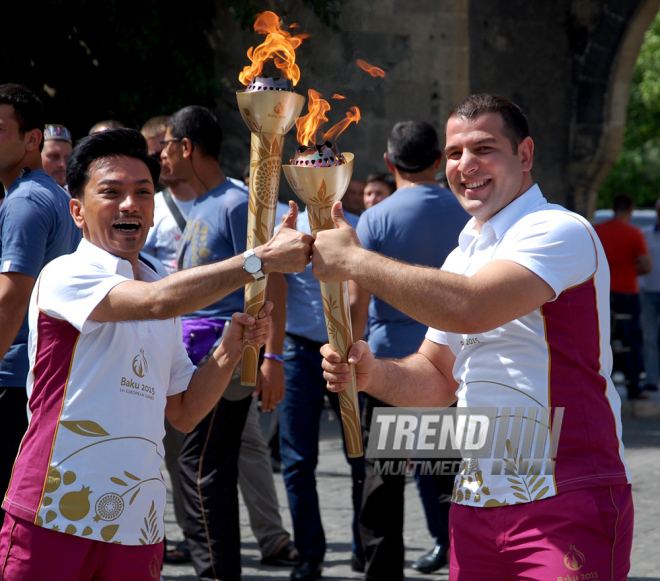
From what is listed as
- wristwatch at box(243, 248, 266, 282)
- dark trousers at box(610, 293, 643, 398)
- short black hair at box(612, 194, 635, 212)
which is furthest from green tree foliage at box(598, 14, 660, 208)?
wristwatch at box(243, 248, 266, 282)

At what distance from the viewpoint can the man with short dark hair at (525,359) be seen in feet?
7.75

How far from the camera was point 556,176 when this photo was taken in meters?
11.8

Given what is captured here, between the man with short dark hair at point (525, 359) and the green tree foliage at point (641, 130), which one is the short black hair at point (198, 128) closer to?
the man with short dark hair at point (525, 359)

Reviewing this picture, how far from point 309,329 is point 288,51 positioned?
236 cm

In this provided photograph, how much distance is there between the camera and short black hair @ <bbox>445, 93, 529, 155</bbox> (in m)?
2.65

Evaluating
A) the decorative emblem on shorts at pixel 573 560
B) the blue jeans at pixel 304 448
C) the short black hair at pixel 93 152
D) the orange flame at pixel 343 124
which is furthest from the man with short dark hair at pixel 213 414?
the decorative emblem on shorts at pixel 573 560

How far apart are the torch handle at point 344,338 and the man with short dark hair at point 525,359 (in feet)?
0.45

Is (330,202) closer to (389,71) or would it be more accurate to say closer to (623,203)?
(389,71)

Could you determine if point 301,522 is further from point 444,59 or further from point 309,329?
point 444,59

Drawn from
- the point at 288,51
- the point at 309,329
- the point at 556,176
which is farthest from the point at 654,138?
the point at 288,51

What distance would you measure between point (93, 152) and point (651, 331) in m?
10.0

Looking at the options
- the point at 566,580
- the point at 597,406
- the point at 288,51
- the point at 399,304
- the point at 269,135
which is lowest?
the point at 566,580

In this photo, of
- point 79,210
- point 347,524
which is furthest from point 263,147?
point 347,524

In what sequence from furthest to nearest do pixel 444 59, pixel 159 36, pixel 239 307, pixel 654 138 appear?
pixel 654 138, pixel 444 59, pixel 159 36, pixel 239 307
